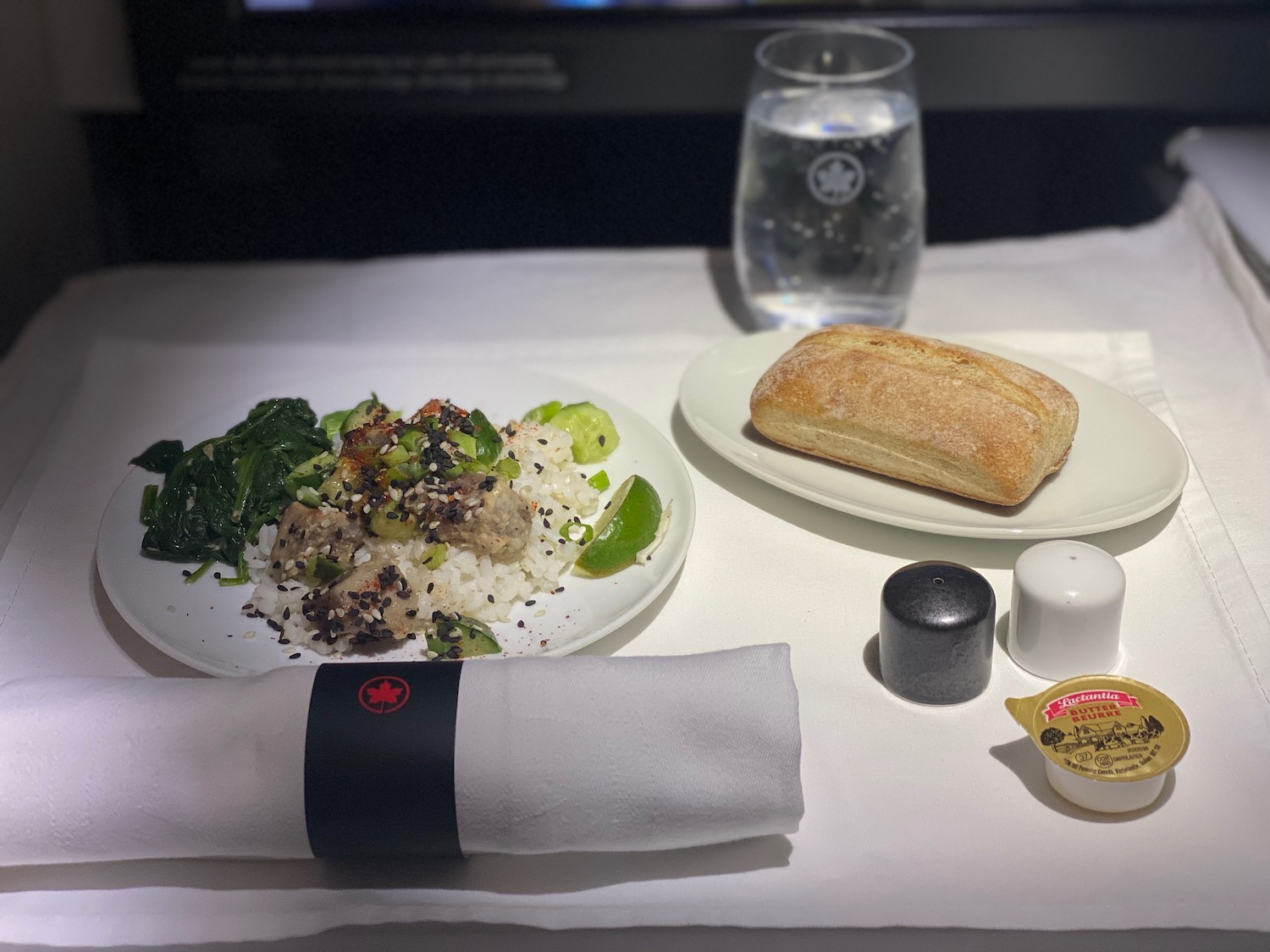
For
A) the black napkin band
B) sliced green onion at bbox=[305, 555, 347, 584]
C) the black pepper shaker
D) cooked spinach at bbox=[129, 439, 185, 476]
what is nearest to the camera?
the black napkin band

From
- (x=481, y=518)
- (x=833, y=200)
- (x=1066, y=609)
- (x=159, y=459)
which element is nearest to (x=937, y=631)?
(x=1066, y=609)

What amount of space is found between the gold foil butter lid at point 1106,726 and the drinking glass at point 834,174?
2.07 feet

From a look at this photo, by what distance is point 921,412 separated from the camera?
1.05 m

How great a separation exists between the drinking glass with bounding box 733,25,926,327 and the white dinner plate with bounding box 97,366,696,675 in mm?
323

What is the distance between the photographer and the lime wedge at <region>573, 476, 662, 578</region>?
38.7 inches

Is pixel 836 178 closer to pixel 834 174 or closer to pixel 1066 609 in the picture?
pixel 834 174

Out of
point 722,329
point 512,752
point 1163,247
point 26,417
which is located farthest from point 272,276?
point 1163,247

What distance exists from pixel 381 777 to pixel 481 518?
0.86 ft

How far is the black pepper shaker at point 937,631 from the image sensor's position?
850 mm

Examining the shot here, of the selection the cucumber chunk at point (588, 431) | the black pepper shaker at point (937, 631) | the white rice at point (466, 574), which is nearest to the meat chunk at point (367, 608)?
the white rice at point (466, 574)

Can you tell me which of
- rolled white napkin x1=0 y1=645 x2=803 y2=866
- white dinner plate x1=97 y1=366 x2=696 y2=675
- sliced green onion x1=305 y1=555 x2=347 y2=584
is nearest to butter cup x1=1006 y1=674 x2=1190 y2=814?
rolled white napkin x1=0 y1=645 x2=803 y2=866

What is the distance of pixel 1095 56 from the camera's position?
167cm

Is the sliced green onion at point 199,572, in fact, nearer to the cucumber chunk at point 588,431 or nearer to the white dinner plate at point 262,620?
the white dinner plate at point 262,620

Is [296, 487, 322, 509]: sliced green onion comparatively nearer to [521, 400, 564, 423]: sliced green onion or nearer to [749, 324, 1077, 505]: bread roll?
[521, 400, 564, 423]: sliced green onion
